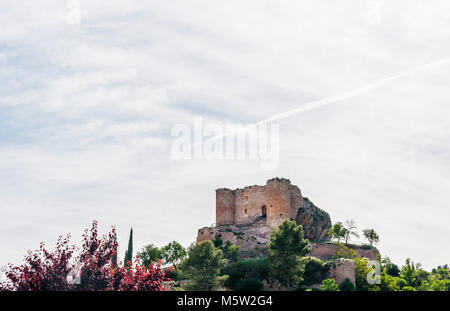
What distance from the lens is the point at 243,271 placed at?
63906 mm

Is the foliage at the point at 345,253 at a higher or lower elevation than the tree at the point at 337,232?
lower

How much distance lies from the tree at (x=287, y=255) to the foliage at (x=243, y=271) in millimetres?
2704

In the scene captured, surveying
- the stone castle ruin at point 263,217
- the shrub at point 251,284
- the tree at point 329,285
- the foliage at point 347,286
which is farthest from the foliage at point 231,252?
the foliage at point 347,286

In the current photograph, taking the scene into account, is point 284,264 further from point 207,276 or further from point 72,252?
point 72,252

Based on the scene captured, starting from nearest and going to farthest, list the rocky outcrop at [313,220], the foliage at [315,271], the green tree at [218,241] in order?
1. the foliage at [315,271]
2. the green tree at [218,241]
3. the rocky outcrop at [313,220]

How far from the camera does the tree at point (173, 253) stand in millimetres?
87562

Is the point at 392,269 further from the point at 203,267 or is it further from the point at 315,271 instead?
the point at 203,267

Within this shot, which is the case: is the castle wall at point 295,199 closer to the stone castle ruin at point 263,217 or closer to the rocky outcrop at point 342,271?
the stone castle ruin at point 263,217

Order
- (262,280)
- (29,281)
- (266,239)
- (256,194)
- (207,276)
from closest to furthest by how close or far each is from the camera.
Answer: (29,281) < (207,276) < (262,280) < (266,239) < (256,194)

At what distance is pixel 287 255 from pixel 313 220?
2623 centimetres

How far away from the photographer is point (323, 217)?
293 feet

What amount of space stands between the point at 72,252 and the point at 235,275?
4179 cm
